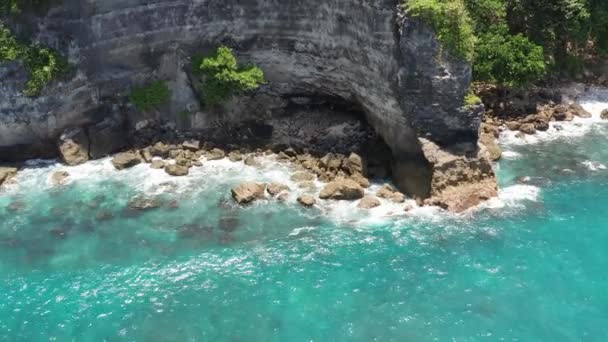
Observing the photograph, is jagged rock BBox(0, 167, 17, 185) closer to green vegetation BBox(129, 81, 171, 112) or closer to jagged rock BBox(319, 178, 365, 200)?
green vegetation BBox(129, 81, 171, 112)

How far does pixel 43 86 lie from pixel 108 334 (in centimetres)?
1886

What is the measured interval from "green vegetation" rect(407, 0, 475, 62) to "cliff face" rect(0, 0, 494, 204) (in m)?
0.99

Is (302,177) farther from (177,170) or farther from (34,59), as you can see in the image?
(34,59)

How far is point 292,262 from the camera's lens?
1276 inches

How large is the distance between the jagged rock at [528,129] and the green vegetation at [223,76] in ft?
58.5

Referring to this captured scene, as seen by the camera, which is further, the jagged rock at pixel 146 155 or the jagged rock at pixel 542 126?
the jagged rock at pixel 542 126

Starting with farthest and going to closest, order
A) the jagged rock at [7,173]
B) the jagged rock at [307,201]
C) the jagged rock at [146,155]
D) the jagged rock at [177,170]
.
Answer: the jagged rock at [146,155] < the jagged rock at [177,170] < the jagged rock at [7,173] < the jagged rock at [307,201]

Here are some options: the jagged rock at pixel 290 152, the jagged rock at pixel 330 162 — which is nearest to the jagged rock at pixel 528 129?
the jagged rock at pixel 330 162

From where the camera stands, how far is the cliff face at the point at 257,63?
36.9m

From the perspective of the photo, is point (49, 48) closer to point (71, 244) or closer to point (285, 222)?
point (71, 244)

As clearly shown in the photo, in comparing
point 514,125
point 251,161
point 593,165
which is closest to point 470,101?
point 514,125

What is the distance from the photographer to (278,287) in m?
30.8

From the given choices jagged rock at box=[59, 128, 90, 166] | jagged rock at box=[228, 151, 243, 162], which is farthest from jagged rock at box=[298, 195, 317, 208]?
jagged rock at box=[59, 128, 90, 166]

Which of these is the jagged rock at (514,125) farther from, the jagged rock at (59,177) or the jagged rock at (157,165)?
the jagged rock at (59,177)
